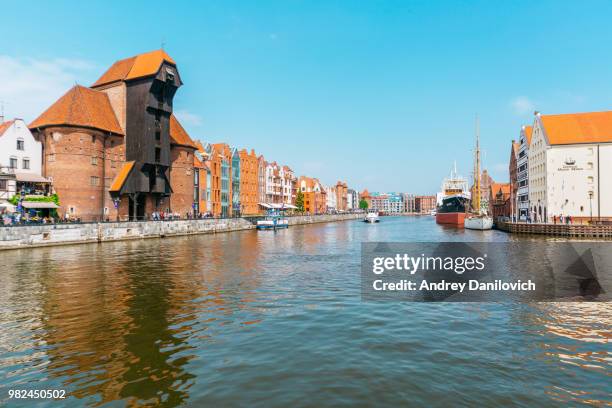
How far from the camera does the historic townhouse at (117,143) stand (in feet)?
179

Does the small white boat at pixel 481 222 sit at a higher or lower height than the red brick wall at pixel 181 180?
lower

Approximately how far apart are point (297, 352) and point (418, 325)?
510 centimetres

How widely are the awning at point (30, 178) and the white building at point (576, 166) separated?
83.6 metres

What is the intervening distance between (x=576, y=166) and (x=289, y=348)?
76.9 meters

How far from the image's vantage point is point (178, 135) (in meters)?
74.2

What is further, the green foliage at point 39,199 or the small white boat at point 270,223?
the small white boat at point 270,223

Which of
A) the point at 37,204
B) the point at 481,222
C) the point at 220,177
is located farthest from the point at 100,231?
the point at 481,222

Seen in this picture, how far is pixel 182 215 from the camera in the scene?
2859 inches

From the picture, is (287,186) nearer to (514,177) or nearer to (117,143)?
(514,177)

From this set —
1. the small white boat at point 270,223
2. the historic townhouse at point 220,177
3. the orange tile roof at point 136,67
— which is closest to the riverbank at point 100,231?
the small white boat at point 270,223

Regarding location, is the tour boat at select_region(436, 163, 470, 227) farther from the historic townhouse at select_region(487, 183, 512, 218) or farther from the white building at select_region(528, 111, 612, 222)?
the white building at select_region(528, 111, 612, 222)

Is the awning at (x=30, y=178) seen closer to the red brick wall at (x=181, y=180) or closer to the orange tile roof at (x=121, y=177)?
the orange tile roof at (x=121, y=177)

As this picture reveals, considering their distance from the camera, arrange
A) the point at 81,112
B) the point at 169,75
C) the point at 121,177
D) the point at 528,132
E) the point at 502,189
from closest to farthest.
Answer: the point at 81,112 < the point at 121,177 < the point at 169,75 < the point at 528,132 < the point at 502,189

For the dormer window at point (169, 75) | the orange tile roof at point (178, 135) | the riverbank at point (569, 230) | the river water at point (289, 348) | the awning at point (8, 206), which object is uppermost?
the dormer window at point (169, 75)
